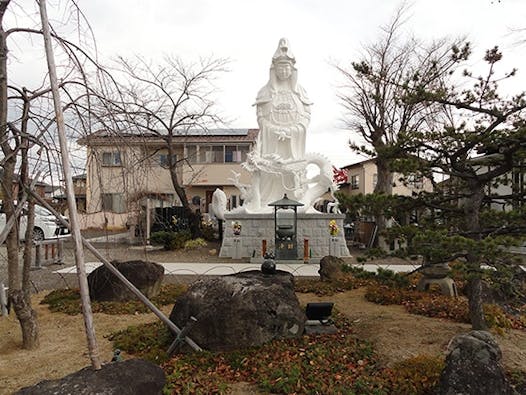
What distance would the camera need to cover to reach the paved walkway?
11.0 m

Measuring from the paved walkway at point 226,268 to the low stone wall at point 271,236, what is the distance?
123 centimetres

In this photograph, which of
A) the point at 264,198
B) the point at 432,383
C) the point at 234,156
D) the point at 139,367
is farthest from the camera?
the point at 234,156

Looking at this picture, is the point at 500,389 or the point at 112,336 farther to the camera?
the point at 112,336

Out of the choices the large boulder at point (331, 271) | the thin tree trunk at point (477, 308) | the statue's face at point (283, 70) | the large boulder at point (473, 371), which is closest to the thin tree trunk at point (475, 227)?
the thin tree trunk at point (477, 308)

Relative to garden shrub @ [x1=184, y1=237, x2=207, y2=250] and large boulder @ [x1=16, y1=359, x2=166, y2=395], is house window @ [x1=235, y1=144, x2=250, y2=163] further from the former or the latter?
Answer: large boulder @ [x1=16, y1=359, x2=166, y2=395]

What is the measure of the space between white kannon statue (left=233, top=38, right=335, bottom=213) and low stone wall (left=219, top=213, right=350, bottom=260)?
73 cm

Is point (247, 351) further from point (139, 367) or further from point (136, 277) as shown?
point (136, 277)

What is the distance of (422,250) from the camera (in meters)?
4.56

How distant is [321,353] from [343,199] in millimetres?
1860

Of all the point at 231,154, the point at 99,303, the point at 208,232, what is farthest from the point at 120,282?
the point at 231,154

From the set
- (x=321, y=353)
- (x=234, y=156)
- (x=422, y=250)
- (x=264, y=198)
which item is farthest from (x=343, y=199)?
(x=234, y=156)

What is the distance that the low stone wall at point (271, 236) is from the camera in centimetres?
1382

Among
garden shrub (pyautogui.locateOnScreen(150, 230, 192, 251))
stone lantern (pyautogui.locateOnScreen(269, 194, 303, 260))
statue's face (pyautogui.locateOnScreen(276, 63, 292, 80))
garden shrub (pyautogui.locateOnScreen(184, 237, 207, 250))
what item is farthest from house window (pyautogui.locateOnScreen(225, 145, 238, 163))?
stone lantern (pyautogui.locateOnScreen(269, 194, 303, 260))

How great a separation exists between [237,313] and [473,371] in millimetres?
2506
